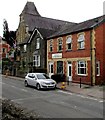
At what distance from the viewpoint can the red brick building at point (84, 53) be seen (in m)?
28.5

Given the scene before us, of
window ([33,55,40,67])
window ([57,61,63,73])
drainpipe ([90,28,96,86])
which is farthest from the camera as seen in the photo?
window ([33,55,40,67])

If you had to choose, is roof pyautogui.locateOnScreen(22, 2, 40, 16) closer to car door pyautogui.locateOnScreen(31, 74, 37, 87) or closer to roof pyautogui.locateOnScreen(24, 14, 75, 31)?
roof pyautogui.locateOnScreen(24, 14, 75, 31)

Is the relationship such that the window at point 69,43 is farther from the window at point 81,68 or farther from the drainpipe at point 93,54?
the drainpipe at point 93,54

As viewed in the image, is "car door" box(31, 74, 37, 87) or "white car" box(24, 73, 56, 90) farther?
"car door" box(31, 74, 37, 87)

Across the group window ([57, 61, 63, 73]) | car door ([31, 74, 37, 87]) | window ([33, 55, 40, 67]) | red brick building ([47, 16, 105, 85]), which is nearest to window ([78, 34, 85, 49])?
red brick building ([47, 16, 105, 85])

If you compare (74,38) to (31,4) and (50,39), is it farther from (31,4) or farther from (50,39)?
(31,4)

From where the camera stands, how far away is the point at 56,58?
114 feet

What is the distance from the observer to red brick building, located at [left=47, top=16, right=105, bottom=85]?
28.5 meters

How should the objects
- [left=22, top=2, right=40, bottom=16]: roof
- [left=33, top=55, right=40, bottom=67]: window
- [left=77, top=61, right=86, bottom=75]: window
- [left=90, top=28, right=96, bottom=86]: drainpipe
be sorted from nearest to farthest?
[left=90, top=28, right=96, bottom=86]: drainpipe, [left=77, top=61, right=86, bottom=75]: window, [left=33, top=55, right=40, bottom=67]: window, [left=22, top=2, right=40, bottom=16]: roof

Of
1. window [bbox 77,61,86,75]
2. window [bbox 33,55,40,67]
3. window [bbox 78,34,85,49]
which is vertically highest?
window [bbox 78,34,85,49]

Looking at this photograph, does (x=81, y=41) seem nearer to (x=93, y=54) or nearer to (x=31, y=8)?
(x=93, y=54)

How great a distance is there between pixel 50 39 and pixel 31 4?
3022 cm

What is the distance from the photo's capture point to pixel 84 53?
29547mm

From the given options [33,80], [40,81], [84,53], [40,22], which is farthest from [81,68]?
[40,22]
